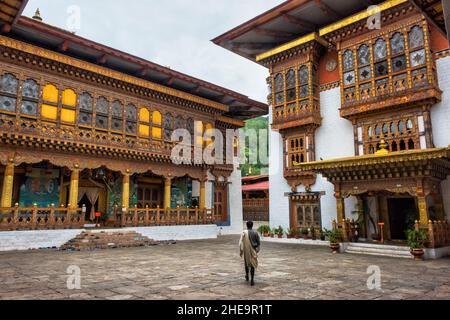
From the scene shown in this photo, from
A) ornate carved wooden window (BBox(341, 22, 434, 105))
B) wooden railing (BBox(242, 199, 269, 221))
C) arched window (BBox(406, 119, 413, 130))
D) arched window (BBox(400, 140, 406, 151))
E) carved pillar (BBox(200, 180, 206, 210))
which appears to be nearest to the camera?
ornate carved wooden window (BBox(341, 22, 434, 105))

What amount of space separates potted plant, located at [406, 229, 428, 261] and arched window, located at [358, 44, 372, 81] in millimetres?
6735

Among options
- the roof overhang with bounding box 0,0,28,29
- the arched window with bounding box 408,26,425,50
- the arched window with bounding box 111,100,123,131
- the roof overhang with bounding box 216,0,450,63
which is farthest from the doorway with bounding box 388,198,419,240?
the roof overhang with bounding box 0,0,28,29

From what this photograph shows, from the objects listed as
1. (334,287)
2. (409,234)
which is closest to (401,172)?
(409,234)

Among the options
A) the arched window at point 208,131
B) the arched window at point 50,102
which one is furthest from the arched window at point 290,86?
the arched window at point 50,102

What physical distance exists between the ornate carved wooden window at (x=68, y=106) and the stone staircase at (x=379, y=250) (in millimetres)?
13283

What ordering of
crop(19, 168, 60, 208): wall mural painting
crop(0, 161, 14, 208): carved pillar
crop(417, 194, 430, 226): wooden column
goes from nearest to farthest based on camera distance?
1. crop(417, 194, 430, 226): wooden column
2. crop(0, 161, 14, 208): carved pillar
3. crop(19, 168, 60, 208): wall mural painting

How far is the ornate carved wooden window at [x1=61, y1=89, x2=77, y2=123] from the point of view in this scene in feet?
50.1

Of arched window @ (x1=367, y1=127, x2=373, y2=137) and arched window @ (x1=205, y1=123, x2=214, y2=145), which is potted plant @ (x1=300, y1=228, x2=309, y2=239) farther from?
arched window @ (x1=205, y1=123, x2=214, y2=145)

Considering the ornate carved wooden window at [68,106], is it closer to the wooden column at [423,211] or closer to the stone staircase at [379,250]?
the stone staircase at [379,250]

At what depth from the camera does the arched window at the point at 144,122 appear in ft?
59.0

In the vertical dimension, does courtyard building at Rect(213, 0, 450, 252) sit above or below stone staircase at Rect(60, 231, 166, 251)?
above

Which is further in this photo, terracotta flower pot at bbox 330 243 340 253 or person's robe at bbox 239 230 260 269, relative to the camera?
terracotta flower pot at bbox 330 243 340 253

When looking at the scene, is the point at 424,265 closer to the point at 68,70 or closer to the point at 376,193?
the point at 376,193

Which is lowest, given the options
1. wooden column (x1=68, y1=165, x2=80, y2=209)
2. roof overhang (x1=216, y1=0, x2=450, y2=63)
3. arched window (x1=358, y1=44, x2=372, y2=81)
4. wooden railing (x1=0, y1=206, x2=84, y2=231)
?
wooden railing (x1=0, y1=206, x2=84, y2=231)
